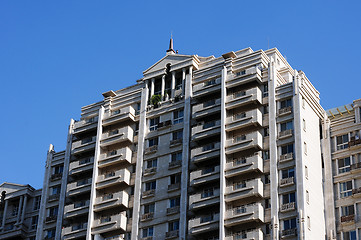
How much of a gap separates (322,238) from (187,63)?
30.5 meters

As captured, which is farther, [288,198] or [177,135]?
[177,135]

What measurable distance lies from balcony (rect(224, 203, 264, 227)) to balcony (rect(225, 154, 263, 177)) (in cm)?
447

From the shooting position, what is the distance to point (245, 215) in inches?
3681

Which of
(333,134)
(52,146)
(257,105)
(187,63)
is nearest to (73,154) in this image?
(52,146)

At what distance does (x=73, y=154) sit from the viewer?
373ft

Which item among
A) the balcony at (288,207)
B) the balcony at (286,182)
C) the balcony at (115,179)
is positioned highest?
the balcony at (115,179)

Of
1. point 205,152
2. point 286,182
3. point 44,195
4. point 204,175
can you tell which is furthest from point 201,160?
point 44,195

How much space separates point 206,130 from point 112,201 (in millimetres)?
15093

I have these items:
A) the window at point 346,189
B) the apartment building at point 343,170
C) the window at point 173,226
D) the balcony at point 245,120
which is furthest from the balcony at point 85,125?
the window at point 346,189

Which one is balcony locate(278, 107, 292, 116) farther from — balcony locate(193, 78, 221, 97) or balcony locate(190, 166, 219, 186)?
balcony locate(190, 166, 219, 186)

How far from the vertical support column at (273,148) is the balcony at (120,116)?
1990cm

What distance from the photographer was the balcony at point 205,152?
100062 millimetres

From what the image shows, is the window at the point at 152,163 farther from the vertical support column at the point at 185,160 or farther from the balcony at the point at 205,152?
the balcony at the point at 205,152

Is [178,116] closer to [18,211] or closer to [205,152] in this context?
[205,152]
